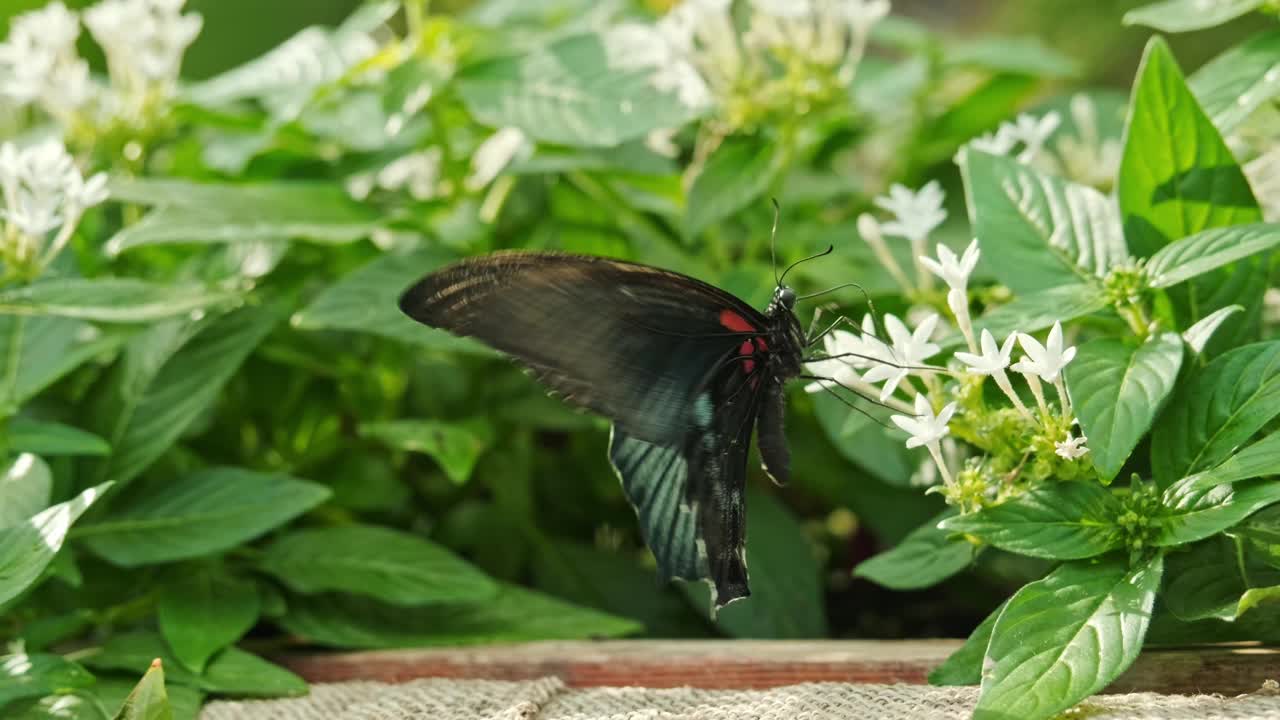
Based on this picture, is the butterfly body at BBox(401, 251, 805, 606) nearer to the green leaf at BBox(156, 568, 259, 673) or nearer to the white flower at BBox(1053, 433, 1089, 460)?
the white flower at BBox(1053, 433, 1089, 460)

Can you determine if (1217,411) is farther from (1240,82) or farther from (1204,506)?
(1240,82)

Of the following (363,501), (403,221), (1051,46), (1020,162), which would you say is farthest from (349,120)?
(1051,46)

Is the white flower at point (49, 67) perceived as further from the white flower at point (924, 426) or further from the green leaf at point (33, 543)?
the white flower at point (924, 426)

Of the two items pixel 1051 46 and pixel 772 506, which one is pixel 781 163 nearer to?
pixel 772 506

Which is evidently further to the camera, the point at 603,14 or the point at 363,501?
the point at 603,14

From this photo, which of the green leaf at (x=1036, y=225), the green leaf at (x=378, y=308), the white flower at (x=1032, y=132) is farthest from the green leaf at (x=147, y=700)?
the white flower at (x=1032, y=132)

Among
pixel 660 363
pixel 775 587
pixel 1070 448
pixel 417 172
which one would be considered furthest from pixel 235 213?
pixel 1070 448
